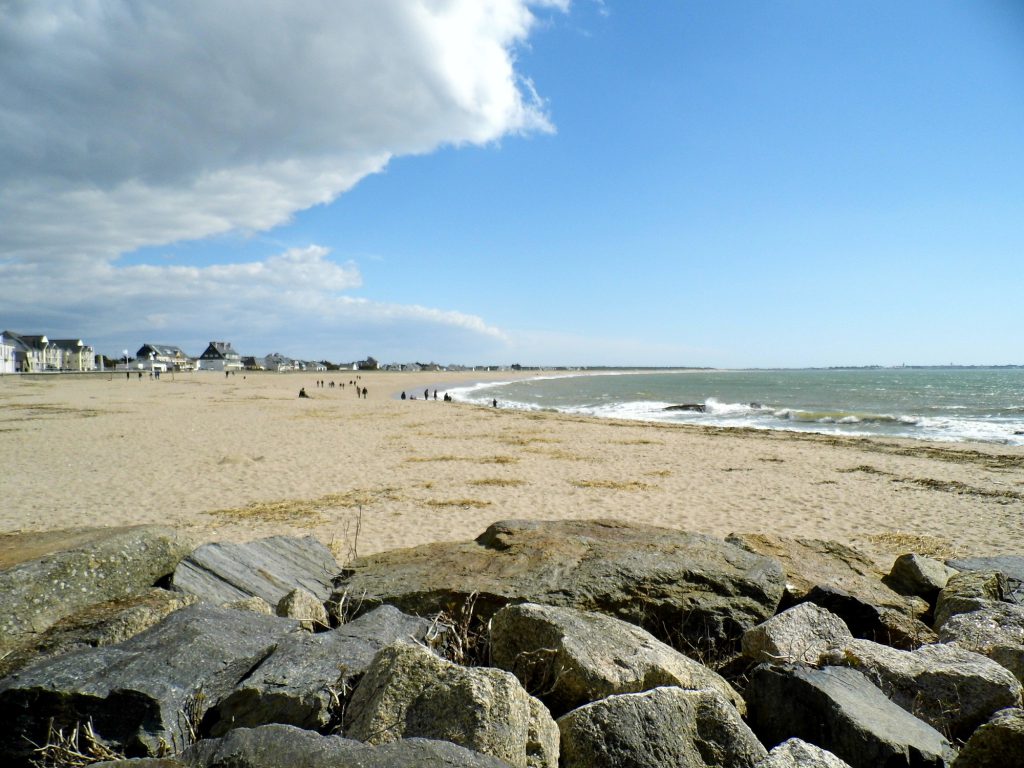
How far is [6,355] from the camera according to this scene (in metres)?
88.7

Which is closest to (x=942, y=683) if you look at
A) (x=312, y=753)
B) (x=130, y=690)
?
(x=312, y=753)

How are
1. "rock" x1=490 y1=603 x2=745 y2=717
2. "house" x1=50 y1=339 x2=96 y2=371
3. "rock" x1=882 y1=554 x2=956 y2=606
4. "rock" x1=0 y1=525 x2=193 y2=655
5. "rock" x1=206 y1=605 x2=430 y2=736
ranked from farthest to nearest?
1. "house" x1=50 y1=339 x2=96 y2=371
2. "rock" x1=882 y1=554 x2=956 y2=606
3. "rock" x1=0 y1=525 x2=193 y2=655
4. "rock" x1=490 y1=603 x2=745 y2=717
5. "rock" x1=206 y1=605 x2=430 y2=736

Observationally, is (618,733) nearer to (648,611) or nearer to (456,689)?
(456,689)

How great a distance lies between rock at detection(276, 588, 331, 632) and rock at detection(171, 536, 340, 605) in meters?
0.26

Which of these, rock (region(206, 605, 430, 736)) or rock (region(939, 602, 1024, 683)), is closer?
rock (region(206, 605, 430, 736))

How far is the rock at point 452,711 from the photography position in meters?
2.40

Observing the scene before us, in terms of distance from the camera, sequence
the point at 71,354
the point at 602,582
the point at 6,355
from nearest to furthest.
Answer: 1. the point at 602,582
2. the point at 6,355
3. the point at 71,354

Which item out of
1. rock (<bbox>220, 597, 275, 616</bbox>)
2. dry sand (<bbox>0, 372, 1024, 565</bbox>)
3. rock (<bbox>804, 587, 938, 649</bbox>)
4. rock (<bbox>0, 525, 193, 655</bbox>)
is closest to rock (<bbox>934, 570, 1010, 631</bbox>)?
rock (<bbox>804, 587, 938, 649</bbox>)

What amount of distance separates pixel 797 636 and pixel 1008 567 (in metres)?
3.33

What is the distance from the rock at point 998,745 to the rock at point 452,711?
1810 mm

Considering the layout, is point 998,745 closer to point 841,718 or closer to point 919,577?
point 841,718

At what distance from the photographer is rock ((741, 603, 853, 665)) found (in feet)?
11.9

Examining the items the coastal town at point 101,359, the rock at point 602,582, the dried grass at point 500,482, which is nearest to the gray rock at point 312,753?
the rock at point 602,582

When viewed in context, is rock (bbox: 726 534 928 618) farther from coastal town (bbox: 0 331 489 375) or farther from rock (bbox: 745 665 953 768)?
coastal town (bbox: 0 331 489 375)
